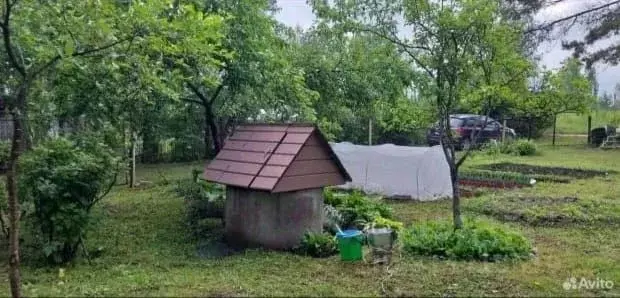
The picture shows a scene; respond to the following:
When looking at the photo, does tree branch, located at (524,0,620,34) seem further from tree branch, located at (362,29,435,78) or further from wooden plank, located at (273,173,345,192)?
wooden plank, located at (273,173,345,192)

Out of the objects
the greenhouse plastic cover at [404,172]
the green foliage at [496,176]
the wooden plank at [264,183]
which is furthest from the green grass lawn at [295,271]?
the green foliage at [496,176]

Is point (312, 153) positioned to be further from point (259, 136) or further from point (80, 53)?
point (80, 53)

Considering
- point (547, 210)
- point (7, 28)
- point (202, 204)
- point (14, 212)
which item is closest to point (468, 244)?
point (547, 210)

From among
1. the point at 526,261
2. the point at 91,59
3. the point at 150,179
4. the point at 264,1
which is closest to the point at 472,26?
the point at 526,261

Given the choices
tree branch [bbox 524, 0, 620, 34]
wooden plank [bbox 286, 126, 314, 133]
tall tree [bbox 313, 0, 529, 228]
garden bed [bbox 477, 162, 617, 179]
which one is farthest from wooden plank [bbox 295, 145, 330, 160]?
garden bed [bbox 477, 162, 617, 179]

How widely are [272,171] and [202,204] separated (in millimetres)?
1829

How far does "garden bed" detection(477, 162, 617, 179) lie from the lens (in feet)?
43.0

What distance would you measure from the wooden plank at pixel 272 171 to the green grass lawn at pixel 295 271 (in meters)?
0.81

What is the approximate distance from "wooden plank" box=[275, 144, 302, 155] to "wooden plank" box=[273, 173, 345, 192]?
0.30 meters

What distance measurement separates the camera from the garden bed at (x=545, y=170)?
43.0 feet

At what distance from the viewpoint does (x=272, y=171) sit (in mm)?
6090

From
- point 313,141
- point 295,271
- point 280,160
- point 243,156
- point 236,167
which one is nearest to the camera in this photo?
point 295,271

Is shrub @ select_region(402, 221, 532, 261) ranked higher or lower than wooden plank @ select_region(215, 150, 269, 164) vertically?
lower

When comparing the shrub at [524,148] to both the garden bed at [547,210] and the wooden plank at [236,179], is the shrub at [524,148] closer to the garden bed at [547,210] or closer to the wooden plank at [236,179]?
the garden bed at [547,210]
